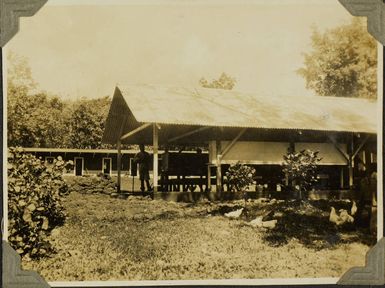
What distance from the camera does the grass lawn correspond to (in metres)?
6.27

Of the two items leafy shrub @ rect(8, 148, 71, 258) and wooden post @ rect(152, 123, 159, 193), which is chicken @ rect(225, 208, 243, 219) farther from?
leafy shrub @ rect(8, 148, 71, 258)

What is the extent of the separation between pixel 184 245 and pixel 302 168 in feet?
7.09

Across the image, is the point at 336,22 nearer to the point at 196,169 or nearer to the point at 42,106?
the point at 196,169

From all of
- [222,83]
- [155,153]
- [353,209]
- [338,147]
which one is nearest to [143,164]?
[155,153]

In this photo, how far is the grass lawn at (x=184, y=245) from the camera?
6.27m

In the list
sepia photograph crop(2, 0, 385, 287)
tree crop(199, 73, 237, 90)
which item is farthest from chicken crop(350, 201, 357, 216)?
tree crop(199, 73, 237, 90)

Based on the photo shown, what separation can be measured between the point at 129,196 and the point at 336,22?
3.96 metres

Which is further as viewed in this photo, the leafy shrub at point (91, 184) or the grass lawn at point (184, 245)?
the leafy shrub at point (91, 184)

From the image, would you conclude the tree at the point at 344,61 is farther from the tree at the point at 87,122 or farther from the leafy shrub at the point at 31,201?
the leafy shrub at the point at 31,201

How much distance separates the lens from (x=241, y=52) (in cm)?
657

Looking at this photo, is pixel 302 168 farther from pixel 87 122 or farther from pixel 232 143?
pixel 87 122

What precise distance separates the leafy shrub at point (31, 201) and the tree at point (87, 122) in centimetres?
40

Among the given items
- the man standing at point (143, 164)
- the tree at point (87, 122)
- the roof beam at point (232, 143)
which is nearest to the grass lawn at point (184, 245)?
the man standing at point (143, 164)

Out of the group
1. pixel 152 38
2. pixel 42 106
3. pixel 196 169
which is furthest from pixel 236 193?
pixel 42 106
